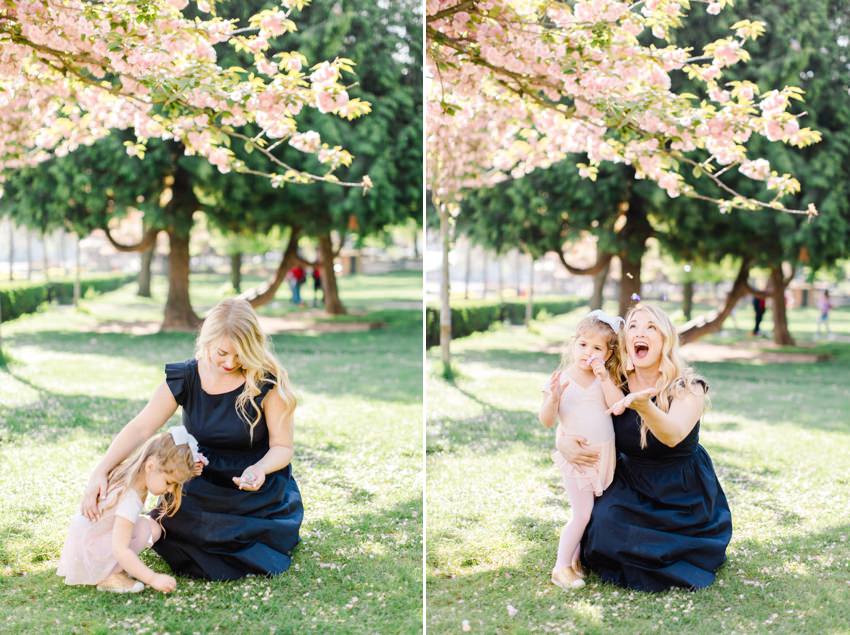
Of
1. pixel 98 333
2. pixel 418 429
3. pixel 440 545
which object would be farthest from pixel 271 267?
pixel 440 545

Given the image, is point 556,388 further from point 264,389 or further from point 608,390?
point 264,389

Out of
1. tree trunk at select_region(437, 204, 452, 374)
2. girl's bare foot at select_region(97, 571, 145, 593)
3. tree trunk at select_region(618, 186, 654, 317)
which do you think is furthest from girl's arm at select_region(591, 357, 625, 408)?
tree trunk at select_region(618, 186, 654, 317)

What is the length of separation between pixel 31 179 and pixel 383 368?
867 centimetres

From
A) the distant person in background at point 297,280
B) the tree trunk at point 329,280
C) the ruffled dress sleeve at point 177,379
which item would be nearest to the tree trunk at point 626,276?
the tree trunk at point 329,280

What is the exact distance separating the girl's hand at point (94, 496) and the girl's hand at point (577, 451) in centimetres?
219

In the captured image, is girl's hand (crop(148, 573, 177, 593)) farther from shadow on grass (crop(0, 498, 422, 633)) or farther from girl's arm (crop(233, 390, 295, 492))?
girl's arm (crop(233, 390, 295, 492))

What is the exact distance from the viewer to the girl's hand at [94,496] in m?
4.32

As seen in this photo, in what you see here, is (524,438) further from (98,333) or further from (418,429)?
(98,333)

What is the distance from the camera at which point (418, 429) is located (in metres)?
8.85

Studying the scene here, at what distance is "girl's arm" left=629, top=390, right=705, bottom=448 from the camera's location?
166 inches

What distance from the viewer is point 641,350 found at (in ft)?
14.7

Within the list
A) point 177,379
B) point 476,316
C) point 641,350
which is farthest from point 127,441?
point 476,316

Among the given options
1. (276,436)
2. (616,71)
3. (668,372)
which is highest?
(616,71)

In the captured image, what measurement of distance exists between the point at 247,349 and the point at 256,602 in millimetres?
1169
